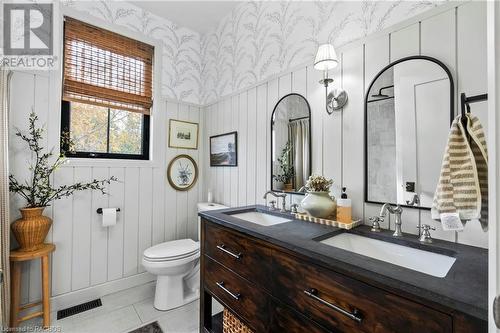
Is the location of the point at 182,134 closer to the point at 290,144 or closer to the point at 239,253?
the point at 290,144

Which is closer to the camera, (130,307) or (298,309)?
(298,309)

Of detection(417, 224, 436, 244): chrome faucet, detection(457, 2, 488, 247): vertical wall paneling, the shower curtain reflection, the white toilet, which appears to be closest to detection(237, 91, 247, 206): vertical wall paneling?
the shower curtain reflection

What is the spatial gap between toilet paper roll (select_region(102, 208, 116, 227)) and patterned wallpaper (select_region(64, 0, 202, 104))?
1.32 m

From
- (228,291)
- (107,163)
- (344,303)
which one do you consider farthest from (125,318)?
(344,303)

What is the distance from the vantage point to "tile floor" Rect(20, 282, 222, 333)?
1741 millimetres

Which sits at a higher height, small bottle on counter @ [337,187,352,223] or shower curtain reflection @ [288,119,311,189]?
shower curtain reflection @ [288,119,311,189]

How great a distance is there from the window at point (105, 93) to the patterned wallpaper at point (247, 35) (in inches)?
7.5

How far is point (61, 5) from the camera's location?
1980 mm

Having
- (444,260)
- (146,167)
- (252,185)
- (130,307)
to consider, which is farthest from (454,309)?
(146,167)

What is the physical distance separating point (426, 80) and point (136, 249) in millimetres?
2700

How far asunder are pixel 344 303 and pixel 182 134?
7.64ft

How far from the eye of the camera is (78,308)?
6.50 feet

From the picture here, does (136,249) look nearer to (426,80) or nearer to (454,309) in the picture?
(454,309)

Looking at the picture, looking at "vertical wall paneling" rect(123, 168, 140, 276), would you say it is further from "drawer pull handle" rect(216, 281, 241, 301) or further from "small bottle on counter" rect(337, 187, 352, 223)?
"small bottle on counter" rect(337, 187, 352, 223)
